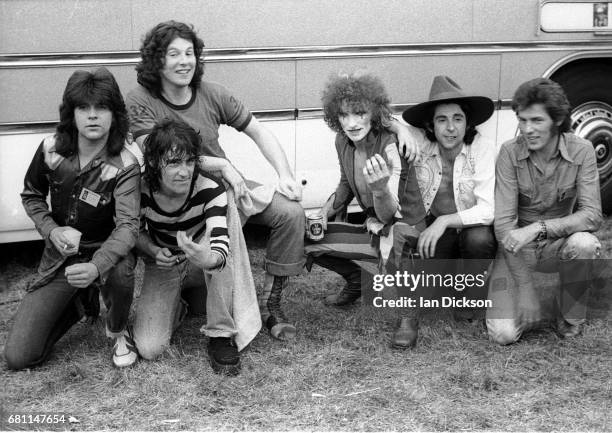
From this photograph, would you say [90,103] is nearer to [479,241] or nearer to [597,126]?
[479,241]

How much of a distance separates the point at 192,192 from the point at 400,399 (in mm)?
1287

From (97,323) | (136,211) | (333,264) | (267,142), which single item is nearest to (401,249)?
(333,264)

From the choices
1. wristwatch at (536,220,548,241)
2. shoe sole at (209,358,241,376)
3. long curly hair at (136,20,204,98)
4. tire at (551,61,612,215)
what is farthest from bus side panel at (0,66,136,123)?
tire at (551,61,612,215)

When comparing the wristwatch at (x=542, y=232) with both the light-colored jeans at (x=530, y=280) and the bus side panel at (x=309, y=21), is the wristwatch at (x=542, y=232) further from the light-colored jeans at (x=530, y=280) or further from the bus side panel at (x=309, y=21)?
the bus side panel at (x=309, y=21)

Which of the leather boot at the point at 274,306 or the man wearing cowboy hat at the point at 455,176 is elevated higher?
the man wearing cowboy hat at the point at 455,176

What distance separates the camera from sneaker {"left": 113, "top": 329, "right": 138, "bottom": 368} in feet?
11.6

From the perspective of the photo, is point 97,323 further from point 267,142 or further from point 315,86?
point 315,86

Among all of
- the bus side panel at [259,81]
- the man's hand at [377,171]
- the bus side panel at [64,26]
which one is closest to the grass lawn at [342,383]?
the man's hand at [377,171]

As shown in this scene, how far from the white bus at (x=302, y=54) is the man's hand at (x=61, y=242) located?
112cm

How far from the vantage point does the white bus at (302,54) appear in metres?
4.36

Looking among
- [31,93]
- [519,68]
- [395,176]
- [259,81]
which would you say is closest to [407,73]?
[519,68]

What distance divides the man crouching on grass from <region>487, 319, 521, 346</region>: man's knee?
170cm

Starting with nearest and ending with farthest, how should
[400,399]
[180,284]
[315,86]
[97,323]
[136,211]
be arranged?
[400,399], [136,211], [180,284], [97,323], [315,86]

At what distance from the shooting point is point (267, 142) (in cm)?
403
